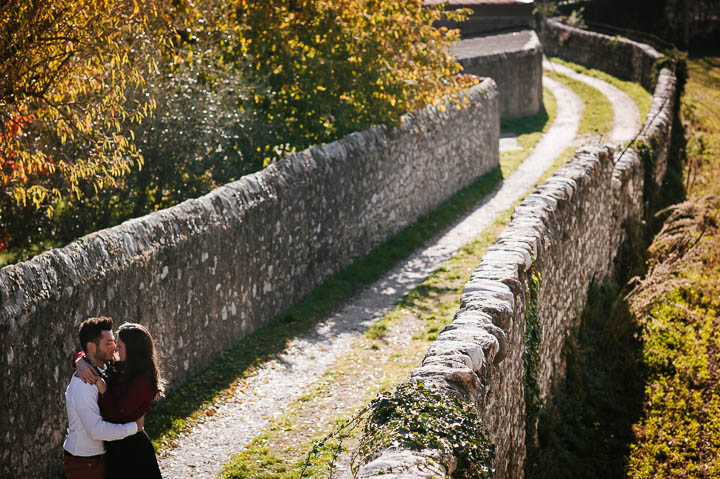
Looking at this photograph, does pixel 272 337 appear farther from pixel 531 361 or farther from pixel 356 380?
pixel 531 361

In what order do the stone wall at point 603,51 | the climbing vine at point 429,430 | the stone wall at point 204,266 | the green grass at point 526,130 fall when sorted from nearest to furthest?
the climbing vine at point 429,430, the stone wall at point 204,266, the green grass at point 526,130, the stone wall at point 603,51

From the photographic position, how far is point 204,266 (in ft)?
30.6

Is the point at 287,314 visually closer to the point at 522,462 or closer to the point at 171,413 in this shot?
the point at 171,413

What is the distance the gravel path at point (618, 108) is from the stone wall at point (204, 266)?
696 centimetres

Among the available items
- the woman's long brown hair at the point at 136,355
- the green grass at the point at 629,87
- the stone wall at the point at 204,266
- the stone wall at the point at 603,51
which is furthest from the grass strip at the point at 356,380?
the stone wall at the point at 603,51

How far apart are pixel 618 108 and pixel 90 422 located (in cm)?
2619

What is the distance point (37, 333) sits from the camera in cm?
664

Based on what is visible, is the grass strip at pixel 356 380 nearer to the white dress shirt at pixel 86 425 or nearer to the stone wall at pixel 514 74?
the white dress shirt at pixel 86 425

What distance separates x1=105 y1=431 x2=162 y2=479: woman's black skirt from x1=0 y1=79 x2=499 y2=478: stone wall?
1.55 m

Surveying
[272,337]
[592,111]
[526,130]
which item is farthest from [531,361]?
[592,111]

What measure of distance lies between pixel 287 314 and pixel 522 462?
4.97 m

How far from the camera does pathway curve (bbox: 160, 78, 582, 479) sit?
7508mm

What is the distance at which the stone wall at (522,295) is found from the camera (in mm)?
5238

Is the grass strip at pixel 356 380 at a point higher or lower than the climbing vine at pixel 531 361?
lower
